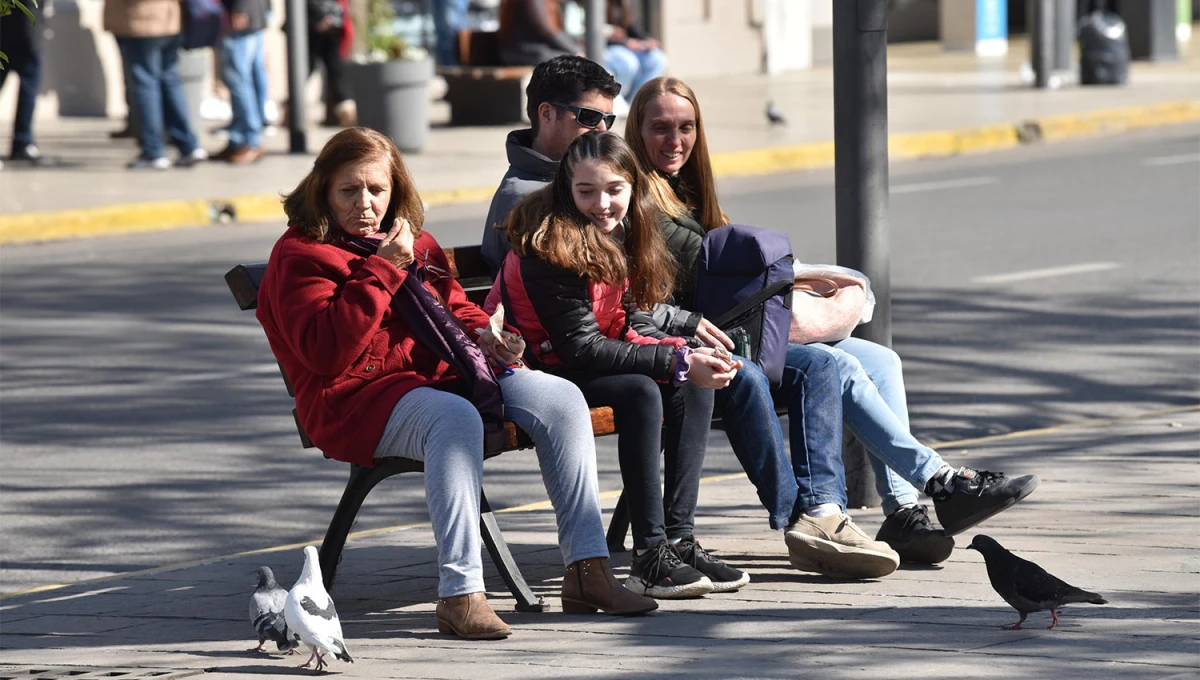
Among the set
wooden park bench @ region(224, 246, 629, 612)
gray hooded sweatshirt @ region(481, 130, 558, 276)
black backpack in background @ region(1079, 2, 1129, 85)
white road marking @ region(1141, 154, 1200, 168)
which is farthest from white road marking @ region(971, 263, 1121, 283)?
black backpack in background @ region(1079, 2, 1129, 85)

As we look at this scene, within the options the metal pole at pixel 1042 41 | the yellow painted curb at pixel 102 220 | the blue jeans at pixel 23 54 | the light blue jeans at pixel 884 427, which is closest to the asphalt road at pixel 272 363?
the yellow painted curb at pixel 102 220

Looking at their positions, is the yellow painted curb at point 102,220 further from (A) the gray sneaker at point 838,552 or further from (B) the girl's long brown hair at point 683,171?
(A) the gray sneaker at point 838,552

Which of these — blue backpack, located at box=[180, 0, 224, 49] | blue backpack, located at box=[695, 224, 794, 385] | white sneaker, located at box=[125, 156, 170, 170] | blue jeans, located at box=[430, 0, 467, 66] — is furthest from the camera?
blue jeans, located at box=[430, 0, 467, 66]

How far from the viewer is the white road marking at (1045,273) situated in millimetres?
10672

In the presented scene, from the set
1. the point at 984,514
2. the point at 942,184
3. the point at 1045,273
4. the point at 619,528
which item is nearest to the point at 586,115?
the point at 619,528

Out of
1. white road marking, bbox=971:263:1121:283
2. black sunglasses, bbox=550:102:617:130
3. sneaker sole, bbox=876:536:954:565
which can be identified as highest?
black sunglasses, bbox=550:102:617:130

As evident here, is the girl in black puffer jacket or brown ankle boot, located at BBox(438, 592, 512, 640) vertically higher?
the girl in black puffer jacket

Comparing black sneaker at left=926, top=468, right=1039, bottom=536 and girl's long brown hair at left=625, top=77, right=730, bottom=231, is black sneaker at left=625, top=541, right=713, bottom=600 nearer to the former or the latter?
black sneaker at left=926, top=468, right=1039, bottom=536

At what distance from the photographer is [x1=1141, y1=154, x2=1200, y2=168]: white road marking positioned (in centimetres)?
1597

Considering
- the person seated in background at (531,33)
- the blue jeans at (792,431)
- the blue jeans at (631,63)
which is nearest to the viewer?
the blue jeans at (792,431)

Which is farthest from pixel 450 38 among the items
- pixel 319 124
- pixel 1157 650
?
pixel 1157 650

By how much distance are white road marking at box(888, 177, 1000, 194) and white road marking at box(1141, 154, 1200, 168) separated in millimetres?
1556

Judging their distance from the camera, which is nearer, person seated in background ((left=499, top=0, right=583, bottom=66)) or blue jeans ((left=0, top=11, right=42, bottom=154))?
blue jeans ((left=0, top=11, right=42, bottom=154))

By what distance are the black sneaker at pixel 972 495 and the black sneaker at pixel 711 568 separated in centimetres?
61
